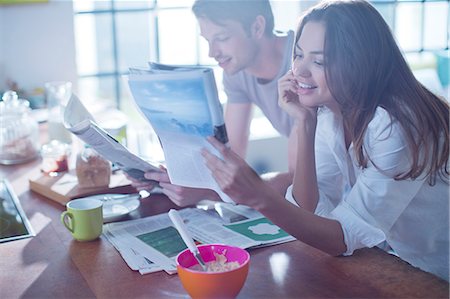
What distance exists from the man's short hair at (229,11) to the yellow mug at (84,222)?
760 mm

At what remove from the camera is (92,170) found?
5.54ft

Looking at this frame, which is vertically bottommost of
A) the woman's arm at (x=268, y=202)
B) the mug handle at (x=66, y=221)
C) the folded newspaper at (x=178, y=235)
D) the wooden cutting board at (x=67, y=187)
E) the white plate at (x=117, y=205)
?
the folded newspaper at (x=178, y=235)

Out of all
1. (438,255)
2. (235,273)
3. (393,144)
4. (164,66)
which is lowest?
(438,255)

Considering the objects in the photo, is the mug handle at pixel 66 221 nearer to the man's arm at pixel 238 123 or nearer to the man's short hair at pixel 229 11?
the man's short hair at pixel 229 11

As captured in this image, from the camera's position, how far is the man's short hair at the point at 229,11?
1.92 m

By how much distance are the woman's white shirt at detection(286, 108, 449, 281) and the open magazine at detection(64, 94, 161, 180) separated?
0.37 meters

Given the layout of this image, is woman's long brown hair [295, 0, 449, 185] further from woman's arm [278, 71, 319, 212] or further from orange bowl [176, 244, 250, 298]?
orange bowl [176, 244, 250, 298]

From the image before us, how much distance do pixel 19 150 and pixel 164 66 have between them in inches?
37.0

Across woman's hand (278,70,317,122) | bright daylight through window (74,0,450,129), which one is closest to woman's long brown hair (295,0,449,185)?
woman's hand (278,70,317,122)

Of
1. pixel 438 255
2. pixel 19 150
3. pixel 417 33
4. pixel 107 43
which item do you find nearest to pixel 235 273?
pixel 438 255

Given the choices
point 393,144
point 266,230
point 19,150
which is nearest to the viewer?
point 393,144

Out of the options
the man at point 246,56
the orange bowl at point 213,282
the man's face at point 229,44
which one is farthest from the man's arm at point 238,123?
the orange bowl at point 213,282

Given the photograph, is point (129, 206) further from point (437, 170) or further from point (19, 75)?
point (19, 75)

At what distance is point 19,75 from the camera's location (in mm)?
2779
